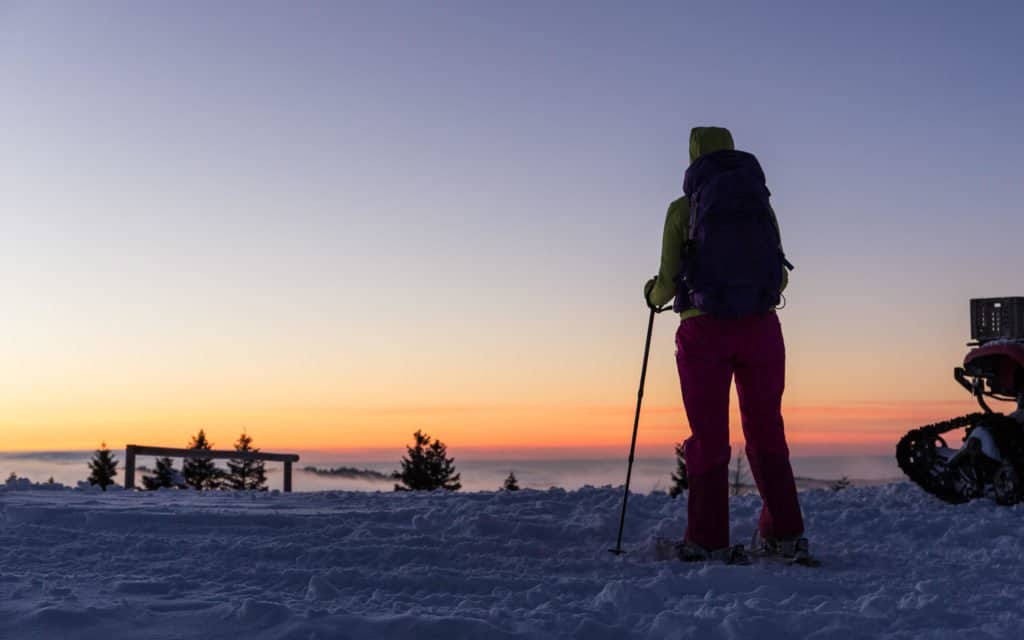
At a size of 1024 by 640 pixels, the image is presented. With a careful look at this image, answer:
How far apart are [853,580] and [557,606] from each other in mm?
1868

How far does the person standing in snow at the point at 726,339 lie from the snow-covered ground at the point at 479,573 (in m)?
0.39

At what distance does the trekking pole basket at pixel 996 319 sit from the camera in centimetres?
913

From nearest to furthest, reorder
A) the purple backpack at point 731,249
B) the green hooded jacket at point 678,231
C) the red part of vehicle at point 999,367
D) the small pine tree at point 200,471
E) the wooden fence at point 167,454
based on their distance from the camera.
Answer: the purple backpack at point 731,249, the green hooded jacket at point 678,231, the red part of vehicle at point 999,367, the wooden fence at point 167,454, the small pine tree at point 200,471

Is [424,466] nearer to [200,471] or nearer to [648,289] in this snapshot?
[200,471]

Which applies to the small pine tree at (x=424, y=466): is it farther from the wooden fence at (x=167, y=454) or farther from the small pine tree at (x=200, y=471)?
the wooden fence at (x=167, y=454)

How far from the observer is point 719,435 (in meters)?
5.74

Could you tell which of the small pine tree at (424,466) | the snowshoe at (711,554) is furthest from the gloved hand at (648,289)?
the small pine tree at (424,466)

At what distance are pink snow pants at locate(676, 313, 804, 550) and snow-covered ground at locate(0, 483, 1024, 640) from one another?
391mm

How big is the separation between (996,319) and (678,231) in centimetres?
496

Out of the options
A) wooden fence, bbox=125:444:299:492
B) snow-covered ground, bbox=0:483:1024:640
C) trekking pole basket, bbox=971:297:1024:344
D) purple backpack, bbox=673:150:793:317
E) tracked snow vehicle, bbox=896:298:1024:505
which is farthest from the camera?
wooden fence, bbox=125:444:299:492

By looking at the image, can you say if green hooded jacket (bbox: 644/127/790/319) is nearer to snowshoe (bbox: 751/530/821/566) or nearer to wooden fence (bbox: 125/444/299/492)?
snowshoe (bbox: 751/530/821/566)

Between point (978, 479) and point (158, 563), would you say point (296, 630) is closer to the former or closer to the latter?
point (158, 563)

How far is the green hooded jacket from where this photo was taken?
229 inches

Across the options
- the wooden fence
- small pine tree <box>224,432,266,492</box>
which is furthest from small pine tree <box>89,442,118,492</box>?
the wooden fence
